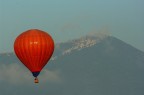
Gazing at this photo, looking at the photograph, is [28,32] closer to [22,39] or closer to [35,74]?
[22,39]

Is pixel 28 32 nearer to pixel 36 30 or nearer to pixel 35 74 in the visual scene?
pixel 36 30

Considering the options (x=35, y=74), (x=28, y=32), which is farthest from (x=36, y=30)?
(x=35, y=74)
